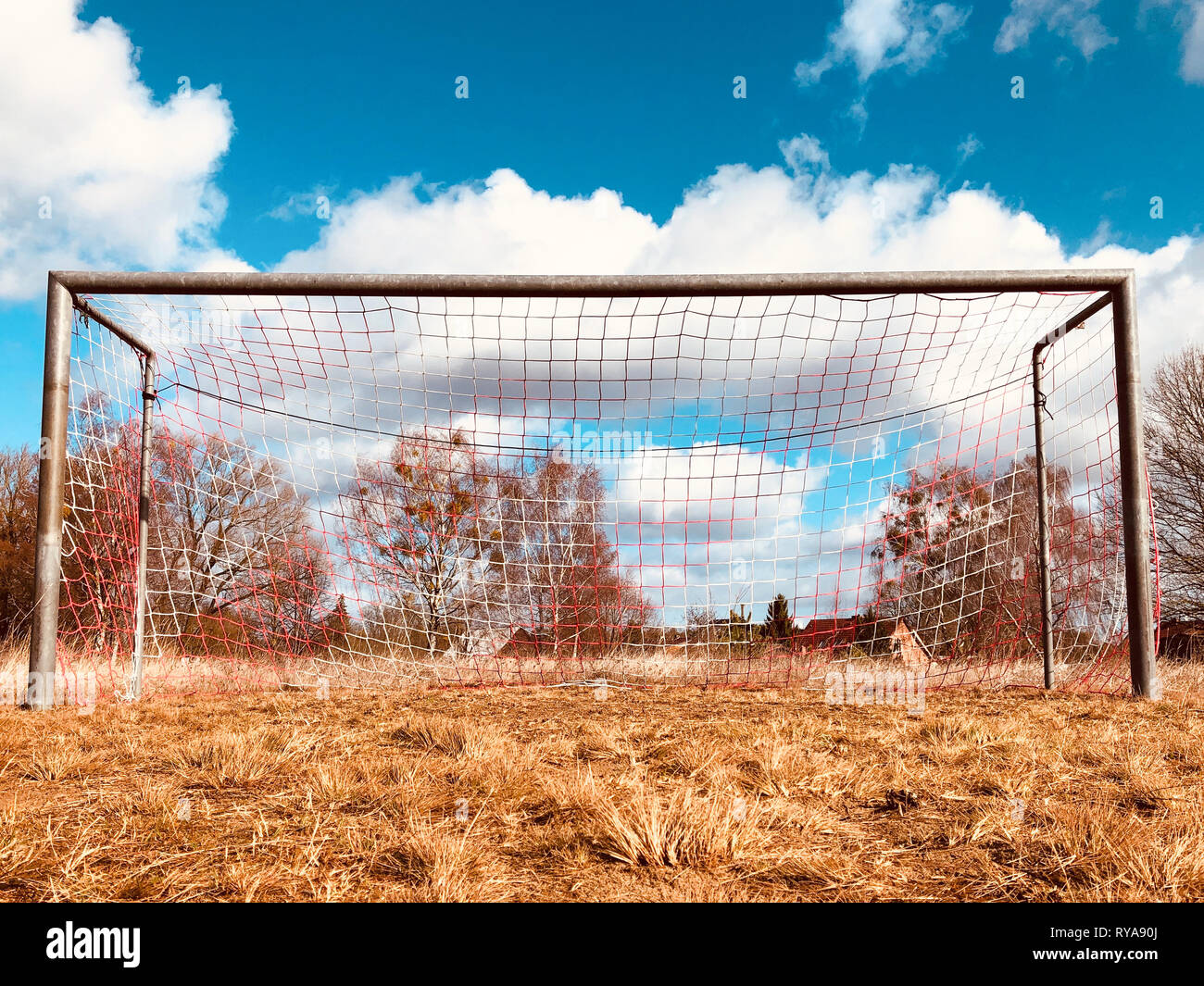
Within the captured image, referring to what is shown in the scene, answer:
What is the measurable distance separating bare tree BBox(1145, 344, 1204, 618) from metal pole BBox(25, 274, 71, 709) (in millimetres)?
20844

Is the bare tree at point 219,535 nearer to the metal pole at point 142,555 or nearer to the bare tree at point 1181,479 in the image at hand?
the metal pole at point 142,555

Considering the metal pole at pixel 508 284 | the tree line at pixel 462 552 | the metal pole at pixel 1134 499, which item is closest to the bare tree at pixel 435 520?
the tree line at pixel 462 552

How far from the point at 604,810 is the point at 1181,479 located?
68.3ft

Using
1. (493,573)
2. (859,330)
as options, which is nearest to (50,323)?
(859,330)

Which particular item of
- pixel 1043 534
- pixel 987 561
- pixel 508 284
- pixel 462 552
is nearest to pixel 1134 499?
pixel 1043 534

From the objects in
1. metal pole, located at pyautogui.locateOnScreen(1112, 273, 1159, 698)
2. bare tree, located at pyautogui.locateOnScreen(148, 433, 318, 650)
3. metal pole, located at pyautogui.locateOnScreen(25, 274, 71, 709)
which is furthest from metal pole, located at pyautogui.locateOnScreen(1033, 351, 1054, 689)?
metal pole, located at pyautogui.locateOnScreen(25, 274, 71, 709)

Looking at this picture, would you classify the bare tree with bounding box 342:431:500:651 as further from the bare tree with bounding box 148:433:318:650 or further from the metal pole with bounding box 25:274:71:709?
the metal pole with bounding box 25:274:71:709

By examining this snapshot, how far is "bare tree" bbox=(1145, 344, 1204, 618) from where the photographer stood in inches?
652

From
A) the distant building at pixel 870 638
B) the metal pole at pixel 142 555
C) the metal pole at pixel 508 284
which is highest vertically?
the metal pole at pixel 508 284

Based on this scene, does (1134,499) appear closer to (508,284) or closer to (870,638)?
(508,284)

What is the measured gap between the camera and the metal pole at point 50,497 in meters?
4.63

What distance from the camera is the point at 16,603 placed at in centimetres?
1488

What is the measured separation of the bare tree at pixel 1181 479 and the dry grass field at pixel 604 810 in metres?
16.8
